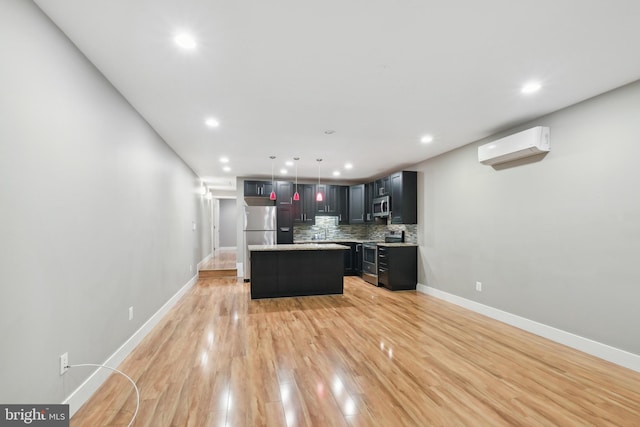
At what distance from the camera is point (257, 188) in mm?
6871

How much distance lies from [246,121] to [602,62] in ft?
10.9

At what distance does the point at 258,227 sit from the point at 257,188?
39.3 inches

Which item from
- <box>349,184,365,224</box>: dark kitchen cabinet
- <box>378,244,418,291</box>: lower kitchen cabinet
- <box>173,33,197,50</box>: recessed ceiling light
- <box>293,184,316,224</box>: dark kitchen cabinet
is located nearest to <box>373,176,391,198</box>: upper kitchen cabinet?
<box>349,184,365,224</box>: dark kitchen cabinet

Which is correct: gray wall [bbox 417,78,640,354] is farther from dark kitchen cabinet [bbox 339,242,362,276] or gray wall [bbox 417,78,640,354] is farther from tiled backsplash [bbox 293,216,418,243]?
tiled backsplash [bbox 293,216,418,243]

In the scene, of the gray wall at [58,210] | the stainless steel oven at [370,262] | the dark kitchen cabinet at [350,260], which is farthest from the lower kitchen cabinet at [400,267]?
the gray wall at [58,210]

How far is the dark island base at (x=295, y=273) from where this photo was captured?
496 cm

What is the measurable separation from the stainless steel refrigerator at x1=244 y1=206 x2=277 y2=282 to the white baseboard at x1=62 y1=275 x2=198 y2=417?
263 cm

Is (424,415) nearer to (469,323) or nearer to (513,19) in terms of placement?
(469,323)

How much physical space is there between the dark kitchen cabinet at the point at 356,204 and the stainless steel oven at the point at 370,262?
3.18ft

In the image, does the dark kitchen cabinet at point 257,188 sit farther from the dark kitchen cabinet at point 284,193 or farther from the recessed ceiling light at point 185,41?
the recessed ceiling light at point 185,41

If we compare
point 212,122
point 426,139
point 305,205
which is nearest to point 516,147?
point 426,139

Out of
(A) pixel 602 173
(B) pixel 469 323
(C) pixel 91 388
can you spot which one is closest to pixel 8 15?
(C) pixel 91 388

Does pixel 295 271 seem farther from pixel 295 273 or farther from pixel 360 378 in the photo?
pixel 360 378
